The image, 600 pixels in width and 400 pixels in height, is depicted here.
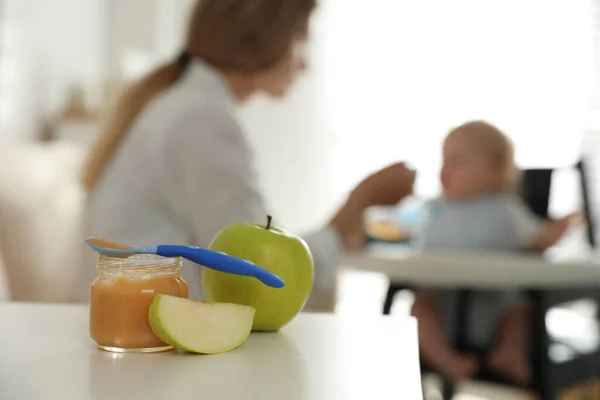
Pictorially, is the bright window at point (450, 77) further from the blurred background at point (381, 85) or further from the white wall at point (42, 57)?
the white wall at point (42, 57)

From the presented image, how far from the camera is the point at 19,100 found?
2.59m

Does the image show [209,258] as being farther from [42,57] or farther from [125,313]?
[42,57]

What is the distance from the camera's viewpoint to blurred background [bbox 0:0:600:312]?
3.27 metres

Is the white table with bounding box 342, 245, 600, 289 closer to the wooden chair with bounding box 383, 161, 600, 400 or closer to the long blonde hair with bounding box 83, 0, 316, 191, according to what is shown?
the wooden chair with bounding box 383, 161, 600, 400

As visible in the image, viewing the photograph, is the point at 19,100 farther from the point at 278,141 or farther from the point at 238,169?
the point at 238,169

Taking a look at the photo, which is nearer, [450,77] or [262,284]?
[262,284]

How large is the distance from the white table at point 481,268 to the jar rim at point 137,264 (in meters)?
1.10

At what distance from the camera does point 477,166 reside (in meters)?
2.15

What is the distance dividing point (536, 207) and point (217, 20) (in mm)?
1337

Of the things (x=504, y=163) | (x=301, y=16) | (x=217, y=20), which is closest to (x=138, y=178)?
(x=217, y=20)

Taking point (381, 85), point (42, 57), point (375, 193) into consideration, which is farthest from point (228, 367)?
point (381, 85)

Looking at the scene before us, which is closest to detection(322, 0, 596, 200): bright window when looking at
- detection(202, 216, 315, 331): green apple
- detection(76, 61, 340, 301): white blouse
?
detection(76, 61, 340, 301): white blouse

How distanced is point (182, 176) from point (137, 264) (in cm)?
68

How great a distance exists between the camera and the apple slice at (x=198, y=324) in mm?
515
